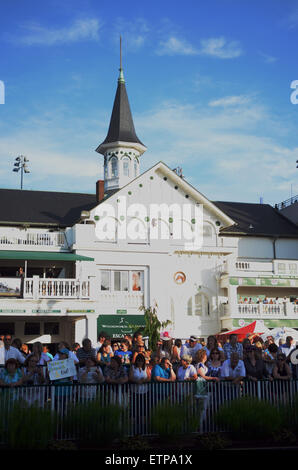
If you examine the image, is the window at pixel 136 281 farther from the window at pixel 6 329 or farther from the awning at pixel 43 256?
the window at pixel 6 329

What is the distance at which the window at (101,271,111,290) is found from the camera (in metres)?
33.9

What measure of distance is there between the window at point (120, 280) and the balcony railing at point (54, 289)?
351 centimetres

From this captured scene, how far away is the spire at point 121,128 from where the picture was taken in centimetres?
4403

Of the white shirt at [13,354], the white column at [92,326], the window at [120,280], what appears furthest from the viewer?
the window at [120,280]

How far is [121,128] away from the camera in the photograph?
4516 centimetres

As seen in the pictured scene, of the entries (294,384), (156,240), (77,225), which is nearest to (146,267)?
(156,240)

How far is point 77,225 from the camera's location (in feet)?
111

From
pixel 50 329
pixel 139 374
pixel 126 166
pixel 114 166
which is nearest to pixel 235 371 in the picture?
pixel 139 374

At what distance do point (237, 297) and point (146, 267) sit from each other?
5.77 metres

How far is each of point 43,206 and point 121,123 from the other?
10.3 m

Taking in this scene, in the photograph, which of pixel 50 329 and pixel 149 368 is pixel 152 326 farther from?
pixel 149 368

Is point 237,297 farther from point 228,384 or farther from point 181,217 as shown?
point 228,384

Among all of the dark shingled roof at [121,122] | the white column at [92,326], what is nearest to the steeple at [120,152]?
the dark shingled roof at [121,122]
